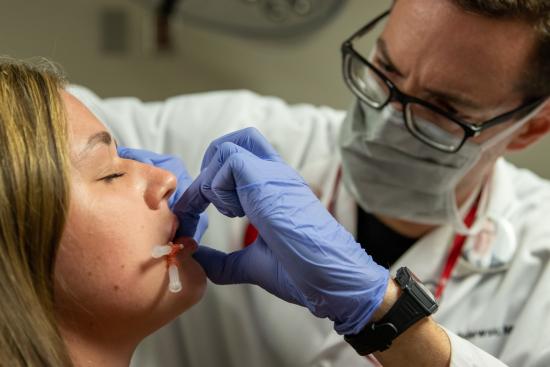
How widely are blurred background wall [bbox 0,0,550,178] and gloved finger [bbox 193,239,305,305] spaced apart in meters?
1.39

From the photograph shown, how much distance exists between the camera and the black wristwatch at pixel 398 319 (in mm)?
932

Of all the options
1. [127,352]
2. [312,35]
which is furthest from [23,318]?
[312,35]

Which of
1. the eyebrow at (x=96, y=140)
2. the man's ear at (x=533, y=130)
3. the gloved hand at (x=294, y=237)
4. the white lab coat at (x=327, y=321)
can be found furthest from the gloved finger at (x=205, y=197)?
the man's ear at (x=533, y=130)

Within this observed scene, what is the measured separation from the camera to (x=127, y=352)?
3.30ft

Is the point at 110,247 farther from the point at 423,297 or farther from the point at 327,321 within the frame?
the point at 327,321

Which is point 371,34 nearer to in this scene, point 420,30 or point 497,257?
point 420,30

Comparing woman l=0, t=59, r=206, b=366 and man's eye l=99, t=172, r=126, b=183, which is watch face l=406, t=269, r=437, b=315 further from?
man's eye l=99, t=172, r=126, b=183

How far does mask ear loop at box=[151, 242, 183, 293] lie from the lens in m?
0.93

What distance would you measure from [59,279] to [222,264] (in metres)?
0.27

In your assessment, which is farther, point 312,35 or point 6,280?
point 312,35

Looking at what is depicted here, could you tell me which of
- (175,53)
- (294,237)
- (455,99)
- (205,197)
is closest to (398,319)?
(294,237)

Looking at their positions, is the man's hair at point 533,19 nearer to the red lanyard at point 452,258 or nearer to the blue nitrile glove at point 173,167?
the red lanyard at point 452,258

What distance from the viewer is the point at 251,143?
101cm

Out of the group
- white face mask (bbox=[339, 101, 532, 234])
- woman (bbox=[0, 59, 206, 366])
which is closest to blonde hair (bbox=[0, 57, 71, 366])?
woman (bbox=[0, 59, 206, 366])
